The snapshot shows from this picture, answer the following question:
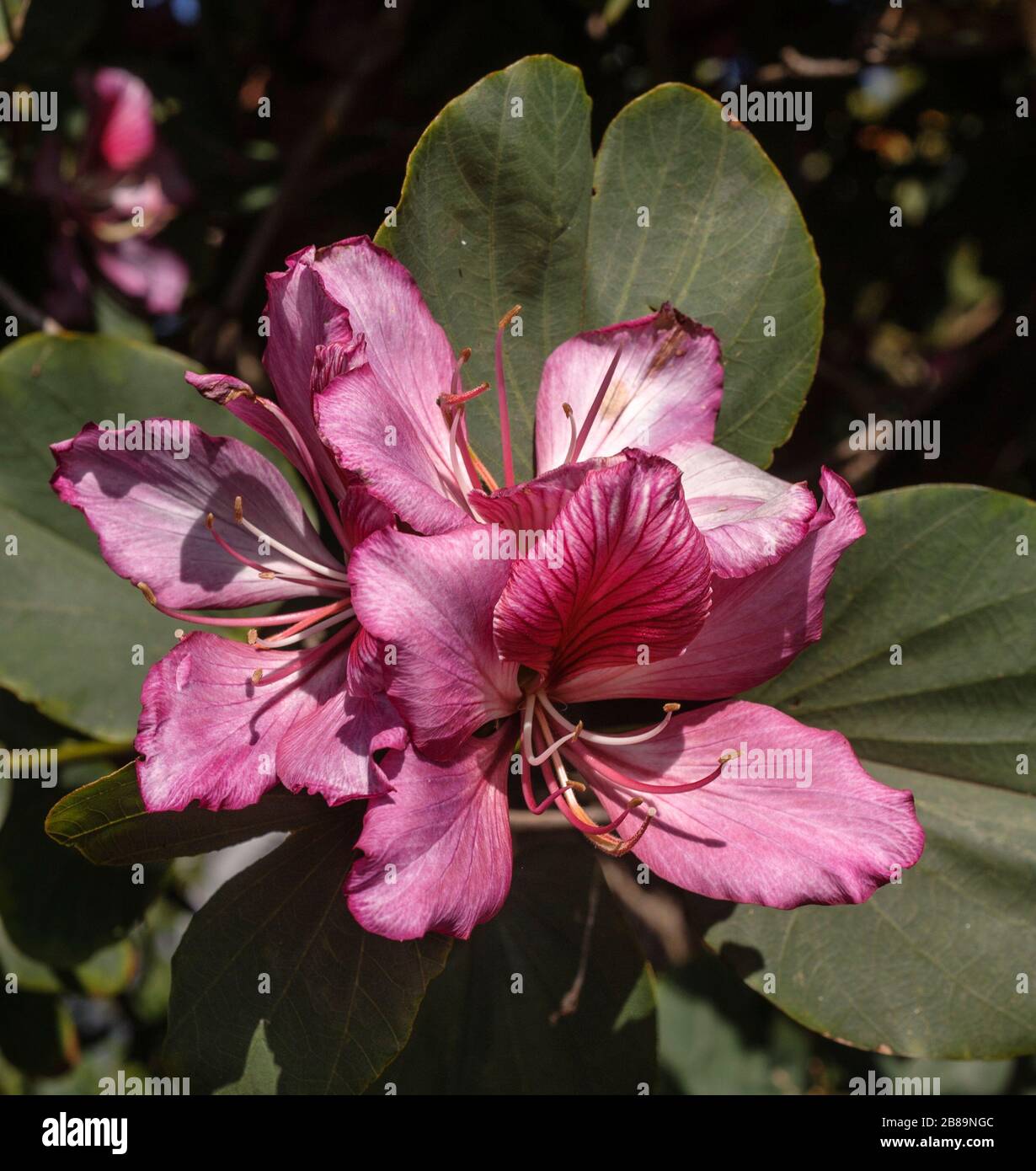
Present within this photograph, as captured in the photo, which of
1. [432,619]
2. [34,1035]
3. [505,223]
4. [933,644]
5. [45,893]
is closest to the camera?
[432,619]

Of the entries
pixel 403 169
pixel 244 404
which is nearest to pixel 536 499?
pixel 244 404

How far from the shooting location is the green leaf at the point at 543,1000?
156cm

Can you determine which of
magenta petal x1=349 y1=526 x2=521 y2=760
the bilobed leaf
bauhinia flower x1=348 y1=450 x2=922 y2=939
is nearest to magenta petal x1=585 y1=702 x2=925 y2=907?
A: bauhinia flower x1=348 y1=450 x2=922 y2=939

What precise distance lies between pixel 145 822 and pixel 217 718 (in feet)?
0.52

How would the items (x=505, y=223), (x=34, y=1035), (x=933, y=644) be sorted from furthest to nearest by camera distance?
1. (x=34, y=1035)
2. (x=933, y=644)
3. (x=505, y=223)

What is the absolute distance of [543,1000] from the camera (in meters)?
1.64

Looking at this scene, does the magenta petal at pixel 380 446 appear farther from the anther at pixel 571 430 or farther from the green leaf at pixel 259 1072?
the green leaf at pixel 259 1072

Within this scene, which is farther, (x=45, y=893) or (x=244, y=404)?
(x=45, y=893)

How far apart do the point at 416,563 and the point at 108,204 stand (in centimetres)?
182

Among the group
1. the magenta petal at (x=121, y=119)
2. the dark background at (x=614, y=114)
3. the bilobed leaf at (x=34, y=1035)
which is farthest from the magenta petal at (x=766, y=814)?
the magenta petal at (x=121, y=119)

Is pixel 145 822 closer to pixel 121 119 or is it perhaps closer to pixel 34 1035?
pixel 34 1035

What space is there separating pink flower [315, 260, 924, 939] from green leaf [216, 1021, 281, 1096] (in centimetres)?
35

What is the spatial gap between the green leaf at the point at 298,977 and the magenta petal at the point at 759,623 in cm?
34
